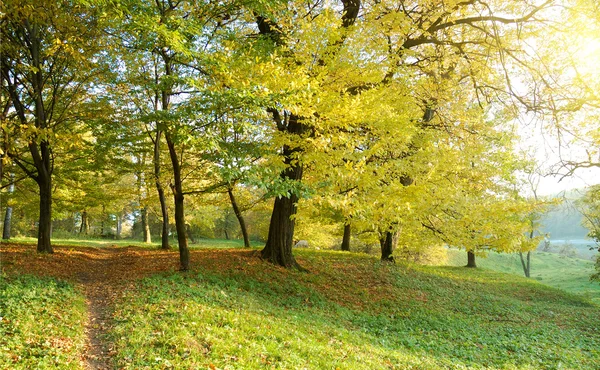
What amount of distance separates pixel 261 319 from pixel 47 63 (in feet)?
36.3

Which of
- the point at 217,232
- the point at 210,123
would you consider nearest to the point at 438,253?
the point at 217,232

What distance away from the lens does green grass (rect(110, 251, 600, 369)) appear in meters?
5.26

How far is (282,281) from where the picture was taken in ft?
36.0

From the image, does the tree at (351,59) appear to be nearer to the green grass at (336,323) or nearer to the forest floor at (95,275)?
the green grass at (336,323)

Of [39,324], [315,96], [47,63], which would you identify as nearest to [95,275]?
[39,324]

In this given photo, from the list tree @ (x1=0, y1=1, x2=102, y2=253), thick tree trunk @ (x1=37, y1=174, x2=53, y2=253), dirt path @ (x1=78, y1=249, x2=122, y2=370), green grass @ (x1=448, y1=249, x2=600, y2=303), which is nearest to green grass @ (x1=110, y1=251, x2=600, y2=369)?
dirt path @ (x1=78, y1=249, x2=122, y2=370)

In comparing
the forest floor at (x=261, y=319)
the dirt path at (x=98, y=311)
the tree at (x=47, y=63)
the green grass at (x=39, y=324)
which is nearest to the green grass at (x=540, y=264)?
the forest floor at (x=261, y=319)

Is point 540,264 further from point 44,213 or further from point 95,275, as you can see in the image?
point 44,213

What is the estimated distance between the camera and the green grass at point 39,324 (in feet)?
14.4

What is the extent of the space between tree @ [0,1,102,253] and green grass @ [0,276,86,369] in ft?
9.61

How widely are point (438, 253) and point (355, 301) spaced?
2537cm

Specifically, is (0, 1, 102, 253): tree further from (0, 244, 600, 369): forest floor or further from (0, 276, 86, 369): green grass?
(0, 244, 600, 369): forest floor

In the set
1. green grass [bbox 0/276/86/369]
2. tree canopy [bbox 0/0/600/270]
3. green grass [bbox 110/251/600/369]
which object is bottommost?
green grass [bbox 110/251/600/369]

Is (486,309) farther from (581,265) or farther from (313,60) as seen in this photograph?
(581,265)
